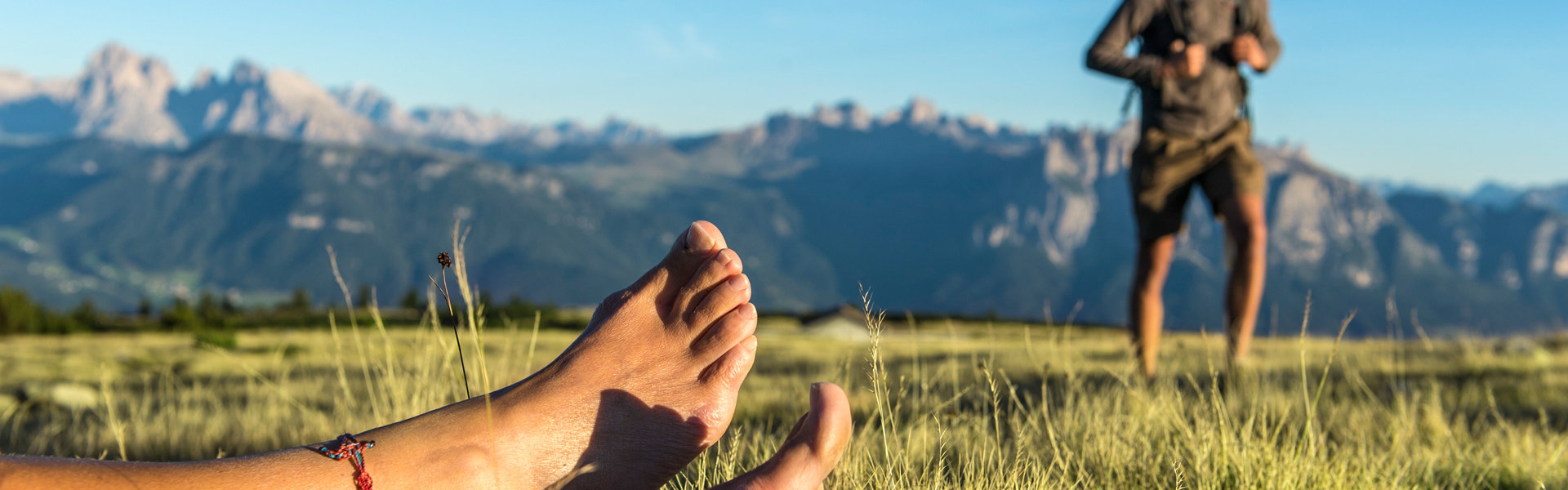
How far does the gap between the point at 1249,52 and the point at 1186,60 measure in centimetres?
37

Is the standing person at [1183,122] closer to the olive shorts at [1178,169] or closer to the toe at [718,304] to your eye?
the olive shorts at [1178,169]

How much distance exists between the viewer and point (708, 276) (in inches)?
77.5

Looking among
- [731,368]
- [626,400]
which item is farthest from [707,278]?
[626,400]

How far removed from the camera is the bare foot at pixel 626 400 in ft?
4.94

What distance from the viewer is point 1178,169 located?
12.7ft

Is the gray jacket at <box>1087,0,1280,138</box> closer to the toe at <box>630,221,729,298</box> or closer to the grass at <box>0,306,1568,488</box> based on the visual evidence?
the grass at <box>0,306,1568,488</box>

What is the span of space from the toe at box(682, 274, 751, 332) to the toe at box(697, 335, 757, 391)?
77 millimetres

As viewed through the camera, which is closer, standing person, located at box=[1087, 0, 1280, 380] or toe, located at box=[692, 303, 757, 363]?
toe, located at box=[692, 303, 757, 363]

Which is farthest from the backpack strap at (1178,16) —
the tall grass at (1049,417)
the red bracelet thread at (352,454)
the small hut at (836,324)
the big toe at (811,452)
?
the small hut at (836,324)

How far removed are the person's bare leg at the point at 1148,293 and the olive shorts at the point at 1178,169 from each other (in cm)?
6

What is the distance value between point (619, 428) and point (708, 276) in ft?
1.33

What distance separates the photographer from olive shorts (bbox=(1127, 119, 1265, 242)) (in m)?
3.79

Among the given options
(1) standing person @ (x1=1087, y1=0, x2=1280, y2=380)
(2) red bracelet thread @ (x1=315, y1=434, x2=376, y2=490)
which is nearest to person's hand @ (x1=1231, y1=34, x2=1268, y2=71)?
(1) standing person @ (x1=1087, y1=0, x2=1280, y2=380)

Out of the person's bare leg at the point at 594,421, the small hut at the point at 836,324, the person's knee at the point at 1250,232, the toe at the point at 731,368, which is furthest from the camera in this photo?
the small hut at the point at 836,324
